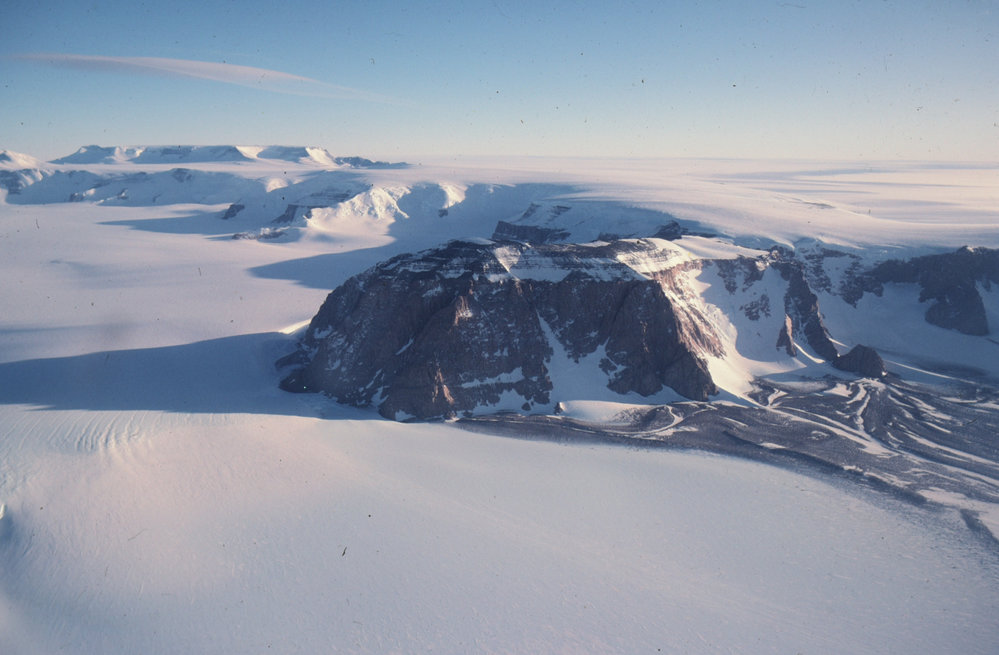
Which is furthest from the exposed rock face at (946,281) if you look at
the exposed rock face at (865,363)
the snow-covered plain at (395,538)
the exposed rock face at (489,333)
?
the snow-covered plain at (395,538)

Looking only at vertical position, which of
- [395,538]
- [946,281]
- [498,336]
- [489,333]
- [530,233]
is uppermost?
[946,281]

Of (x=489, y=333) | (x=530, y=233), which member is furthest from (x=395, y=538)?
(x=530, y=233)

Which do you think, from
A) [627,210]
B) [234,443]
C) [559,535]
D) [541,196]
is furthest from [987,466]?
[541,196]

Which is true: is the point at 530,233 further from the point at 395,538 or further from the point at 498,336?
the point at 395,538

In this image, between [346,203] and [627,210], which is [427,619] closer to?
[627,210]

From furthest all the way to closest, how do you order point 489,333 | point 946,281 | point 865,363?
point 946,281 < point 865,363 < point 489,333

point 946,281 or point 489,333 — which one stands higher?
point 946,281

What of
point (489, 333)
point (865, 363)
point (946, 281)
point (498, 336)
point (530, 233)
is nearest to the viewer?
point (489, 333)
